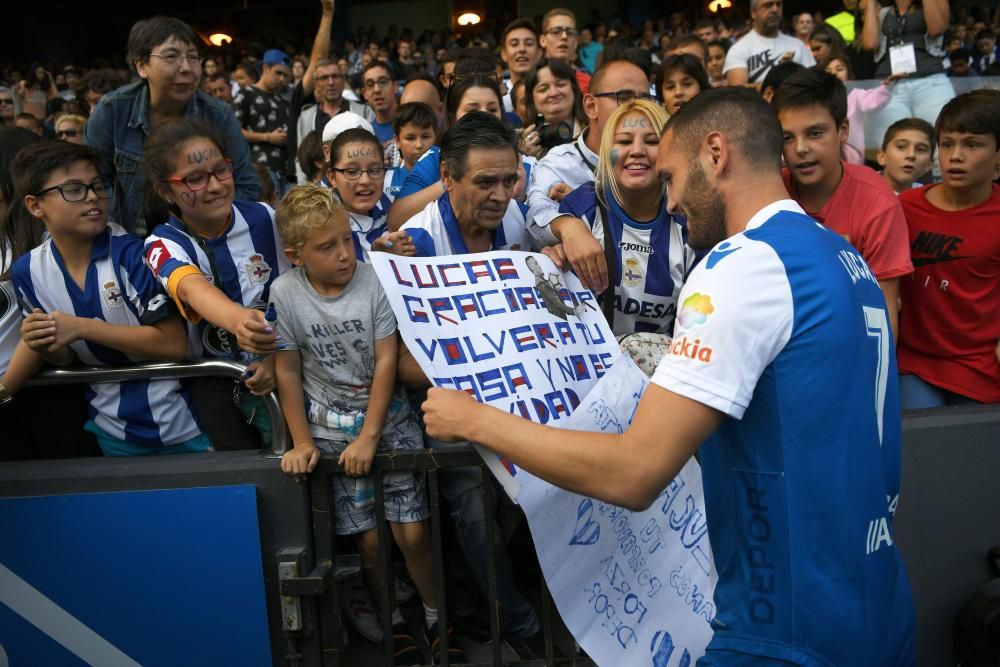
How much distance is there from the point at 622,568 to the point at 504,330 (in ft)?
2.66

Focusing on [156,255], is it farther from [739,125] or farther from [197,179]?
[739,125]

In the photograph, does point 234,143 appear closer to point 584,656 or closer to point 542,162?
point 542,162

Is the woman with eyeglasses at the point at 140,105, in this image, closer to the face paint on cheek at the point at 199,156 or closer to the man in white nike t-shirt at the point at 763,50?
the face paint on cheek at the point at 199,156

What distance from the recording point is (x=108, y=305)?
316 centimetres

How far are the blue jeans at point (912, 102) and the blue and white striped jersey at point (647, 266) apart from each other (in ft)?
13.0

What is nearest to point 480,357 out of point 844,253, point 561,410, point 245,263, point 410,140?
point 561,410

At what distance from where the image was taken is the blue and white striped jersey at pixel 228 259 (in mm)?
3117

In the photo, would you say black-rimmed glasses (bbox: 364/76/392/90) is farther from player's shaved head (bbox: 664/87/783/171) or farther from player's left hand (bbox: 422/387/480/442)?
player's left hand (bbox: 422/387/480/442)

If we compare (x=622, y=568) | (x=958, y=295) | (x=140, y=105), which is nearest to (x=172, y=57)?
(x=140, y=105)

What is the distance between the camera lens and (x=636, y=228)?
3.30 metres

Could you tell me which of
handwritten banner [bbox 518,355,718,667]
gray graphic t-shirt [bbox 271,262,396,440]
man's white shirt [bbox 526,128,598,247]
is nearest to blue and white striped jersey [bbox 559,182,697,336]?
man's white shirt [bbox 526,128,598,247]

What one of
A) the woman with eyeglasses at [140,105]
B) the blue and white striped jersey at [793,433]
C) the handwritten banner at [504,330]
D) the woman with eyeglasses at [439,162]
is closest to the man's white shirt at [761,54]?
the woman with eyeglasses at [439,162]

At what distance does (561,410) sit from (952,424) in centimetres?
164

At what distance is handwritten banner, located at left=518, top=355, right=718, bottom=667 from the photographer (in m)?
2.42
